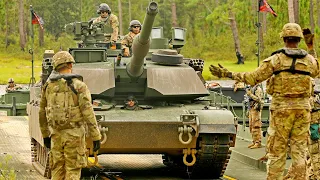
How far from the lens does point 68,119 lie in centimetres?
1084

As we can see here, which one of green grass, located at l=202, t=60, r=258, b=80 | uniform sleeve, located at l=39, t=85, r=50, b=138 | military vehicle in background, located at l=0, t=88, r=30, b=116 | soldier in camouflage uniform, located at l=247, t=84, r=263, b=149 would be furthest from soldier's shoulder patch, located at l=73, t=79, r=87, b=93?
green grass, located at l=202, t=60, r=258, b=80

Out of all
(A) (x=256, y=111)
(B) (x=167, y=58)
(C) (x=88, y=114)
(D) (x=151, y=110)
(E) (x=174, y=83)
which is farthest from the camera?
(A) (x=256, y=111)

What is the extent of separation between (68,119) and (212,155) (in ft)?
13.4

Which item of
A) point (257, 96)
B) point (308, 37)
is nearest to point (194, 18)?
point (257, 96)

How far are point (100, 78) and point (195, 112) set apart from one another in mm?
1836

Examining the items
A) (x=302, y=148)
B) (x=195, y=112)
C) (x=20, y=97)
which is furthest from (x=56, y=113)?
(x=20, y=97)

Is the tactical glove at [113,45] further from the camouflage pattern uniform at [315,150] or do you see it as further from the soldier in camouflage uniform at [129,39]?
the camouflage pattern uniform at [315,150]

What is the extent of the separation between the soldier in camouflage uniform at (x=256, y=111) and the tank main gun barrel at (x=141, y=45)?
13.3 feet

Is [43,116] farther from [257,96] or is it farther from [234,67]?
[234,67]

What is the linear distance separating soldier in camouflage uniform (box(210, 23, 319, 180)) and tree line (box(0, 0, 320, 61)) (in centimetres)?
4039

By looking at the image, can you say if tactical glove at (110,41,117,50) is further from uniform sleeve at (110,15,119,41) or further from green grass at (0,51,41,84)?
green grass at (0,51,41,84)

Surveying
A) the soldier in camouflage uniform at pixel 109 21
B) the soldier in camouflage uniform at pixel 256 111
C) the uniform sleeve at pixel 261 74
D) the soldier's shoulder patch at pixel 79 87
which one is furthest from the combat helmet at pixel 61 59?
the soldier in camouflage uniform at pixel 256 111

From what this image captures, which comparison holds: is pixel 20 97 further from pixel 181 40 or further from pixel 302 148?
pixel 302 148

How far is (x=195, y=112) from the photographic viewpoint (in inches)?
574
